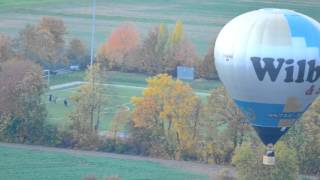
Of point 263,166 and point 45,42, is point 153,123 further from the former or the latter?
point 45,42

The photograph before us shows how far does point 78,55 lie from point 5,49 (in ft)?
14.1

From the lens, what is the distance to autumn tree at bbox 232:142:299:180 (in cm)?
1909

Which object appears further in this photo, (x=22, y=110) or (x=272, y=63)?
(x=22, y=110)

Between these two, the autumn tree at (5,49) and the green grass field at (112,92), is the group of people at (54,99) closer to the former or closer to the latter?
the green grass field at (112,92)

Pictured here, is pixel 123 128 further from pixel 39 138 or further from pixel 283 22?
pixel 283 22

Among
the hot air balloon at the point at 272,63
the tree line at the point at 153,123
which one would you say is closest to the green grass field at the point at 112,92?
the tree line at the point at 153,123

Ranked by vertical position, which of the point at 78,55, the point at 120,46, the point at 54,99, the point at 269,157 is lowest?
the point at 54,99

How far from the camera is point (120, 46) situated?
3189cm

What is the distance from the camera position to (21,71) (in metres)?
24.1

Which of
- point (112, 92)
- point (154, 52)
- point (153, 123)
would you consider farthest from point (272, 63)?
point (154, 52)

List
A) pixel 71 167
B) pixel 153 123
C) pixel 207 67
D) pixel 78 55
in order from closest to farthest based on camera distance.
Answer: pixel 71 167 → pixel 153 123 → pixel 207 67 → pixel 78 55

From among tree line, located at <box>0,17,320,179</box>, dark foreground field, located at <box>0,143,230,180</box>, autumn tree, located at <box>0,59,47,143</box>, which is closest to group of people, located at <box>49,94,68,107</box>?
tree line, located at <box>0,17,320,179</box>

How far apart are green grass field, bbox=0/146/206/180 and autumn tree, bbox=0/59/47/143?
816 mm

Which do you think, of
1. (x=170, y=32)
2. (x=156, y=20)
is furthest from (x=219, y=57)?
(x=156, y=20)
